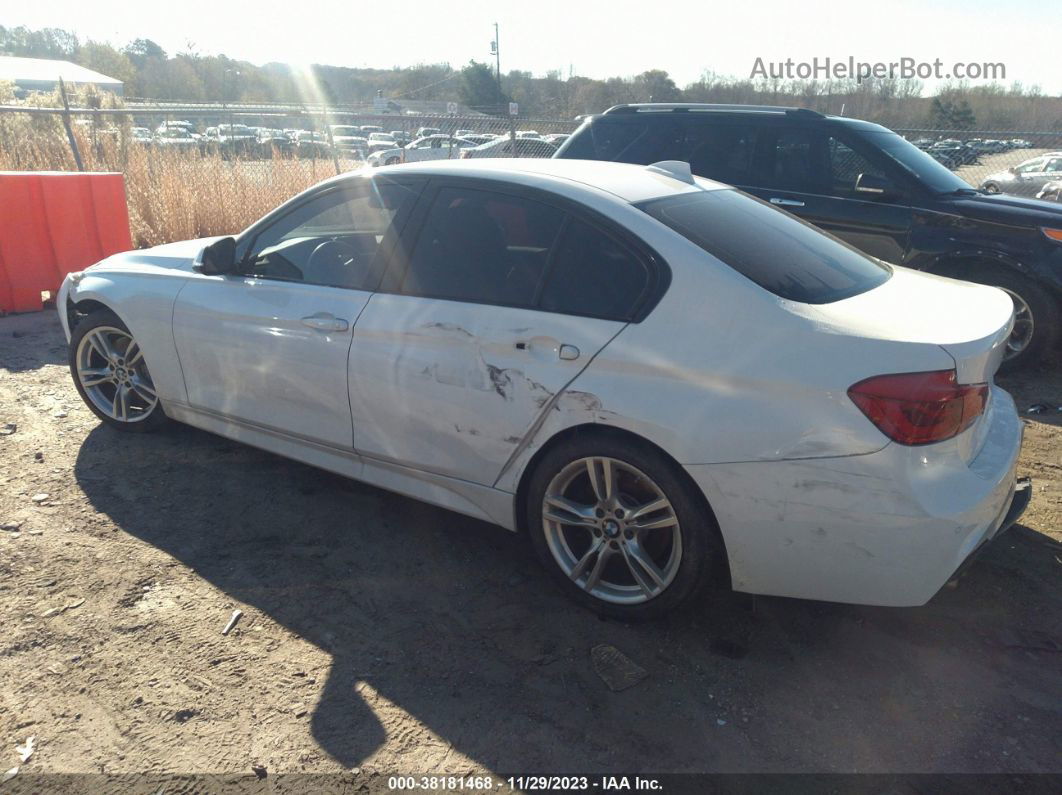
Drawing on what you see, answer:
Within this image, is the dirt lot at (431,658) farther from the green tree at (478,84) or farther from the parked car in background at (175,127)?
the green tree at (478,84)

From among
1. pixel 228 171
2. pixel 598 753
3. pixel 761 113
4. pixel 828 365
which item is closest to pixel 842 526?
pixel 828 365

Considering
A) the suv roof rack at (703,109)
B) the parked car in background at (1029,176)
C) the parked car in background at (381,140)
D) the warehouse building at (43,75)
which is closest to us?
the suv roof rack at (703,109)

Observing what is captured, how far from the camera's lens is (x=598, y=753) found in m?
2.51

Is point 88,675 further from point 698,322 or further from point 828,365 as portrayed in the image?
point 828,365

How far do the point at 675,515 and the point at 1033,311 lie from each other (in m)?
4.80

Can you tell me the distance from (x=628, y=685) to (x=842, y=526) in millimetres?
910

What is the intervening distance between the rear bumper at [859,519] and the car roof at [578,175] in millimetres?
1265

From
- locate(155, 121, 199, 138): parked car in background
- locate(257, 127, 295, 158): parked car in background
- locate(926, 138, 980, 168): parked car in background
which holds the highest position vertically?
locate(155, 121, 199, 138): parked car in background

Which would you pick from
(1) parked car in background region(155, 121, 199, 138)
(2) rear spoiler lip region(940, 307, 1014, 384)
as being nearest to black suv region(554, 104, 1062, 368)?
(2) rear spoiler lip region(940, 307, 1014, 384)

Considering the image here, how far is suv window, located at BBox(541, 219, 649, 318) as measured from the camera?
2.97 meters

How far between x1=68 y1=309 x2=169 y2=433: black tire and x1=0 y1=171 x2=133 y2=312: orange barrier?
3477 millimetres

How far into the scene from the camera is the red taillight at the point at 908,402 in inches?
98.0

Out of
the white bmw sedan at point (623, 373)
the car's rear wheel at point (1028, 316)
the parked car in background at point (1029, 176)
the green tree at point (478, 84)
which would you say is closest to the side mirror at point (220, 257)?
the white bmw sedan at point (623, 373)

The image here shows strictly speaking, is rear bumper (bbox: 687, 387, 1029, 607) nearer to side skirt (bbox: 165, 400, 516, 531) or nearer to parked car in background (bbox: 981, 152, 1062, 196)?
side skirt (bbox: 165, 400, 516, 531)
